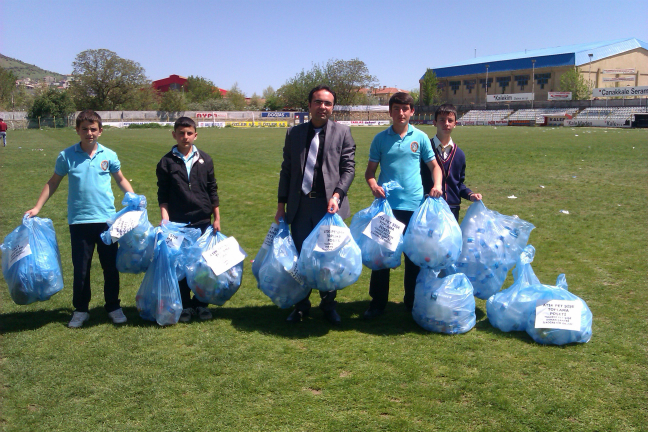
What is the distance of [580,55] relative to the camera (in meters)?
67.5

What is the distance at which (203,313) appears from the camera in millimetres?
4273

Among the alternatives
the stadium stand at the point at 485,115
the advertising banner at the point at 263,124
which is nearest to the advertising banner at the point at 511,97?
the stadium stand at the point at 485,115

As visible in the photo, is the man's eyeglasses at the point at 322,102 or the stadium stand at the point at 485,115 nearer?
the man's eyeglasses at the point at 322,102

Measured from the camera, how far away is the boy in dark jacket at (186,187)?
4.12 m

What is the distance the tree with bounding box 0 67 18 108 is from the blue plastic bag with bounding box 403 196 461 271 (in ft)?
280

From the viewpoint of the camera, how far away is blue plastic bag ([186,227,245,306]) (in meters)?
3.95

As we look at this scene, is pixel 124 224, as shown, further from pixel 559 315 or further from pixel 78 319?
pixel 559 315

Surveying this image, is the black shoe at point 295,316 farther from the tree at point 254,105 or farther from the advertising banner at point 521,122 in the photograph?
the tree at point 254,105

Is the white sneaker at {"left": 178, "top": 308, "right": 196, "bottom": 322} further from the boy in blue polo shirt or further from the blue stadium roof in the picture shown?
the blue stadium roof

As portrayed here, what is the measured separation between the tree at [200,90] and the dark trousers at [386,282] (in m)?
100

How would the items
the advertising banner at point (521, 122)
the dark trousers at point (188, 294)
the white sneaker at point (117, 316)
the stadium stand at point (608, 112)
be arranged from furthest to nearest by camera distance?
the advertising banner at point (521, 122) < the stadium stand at point (608, 112) < the dark trousers at point (188, 294) < the white sneaker at point (117, 316)

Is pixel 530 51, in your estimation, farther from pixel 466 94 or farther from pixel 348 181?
pixel 348 181

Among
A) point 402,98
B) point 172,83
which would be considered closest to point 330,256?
point 402,98

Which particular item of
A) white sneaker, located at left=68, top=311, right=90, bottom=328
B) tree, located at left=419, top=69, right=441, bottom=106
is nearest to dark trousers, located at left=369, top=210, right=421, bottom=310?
white sneaker, located at left=68, top=311, right=90, bottom=328
